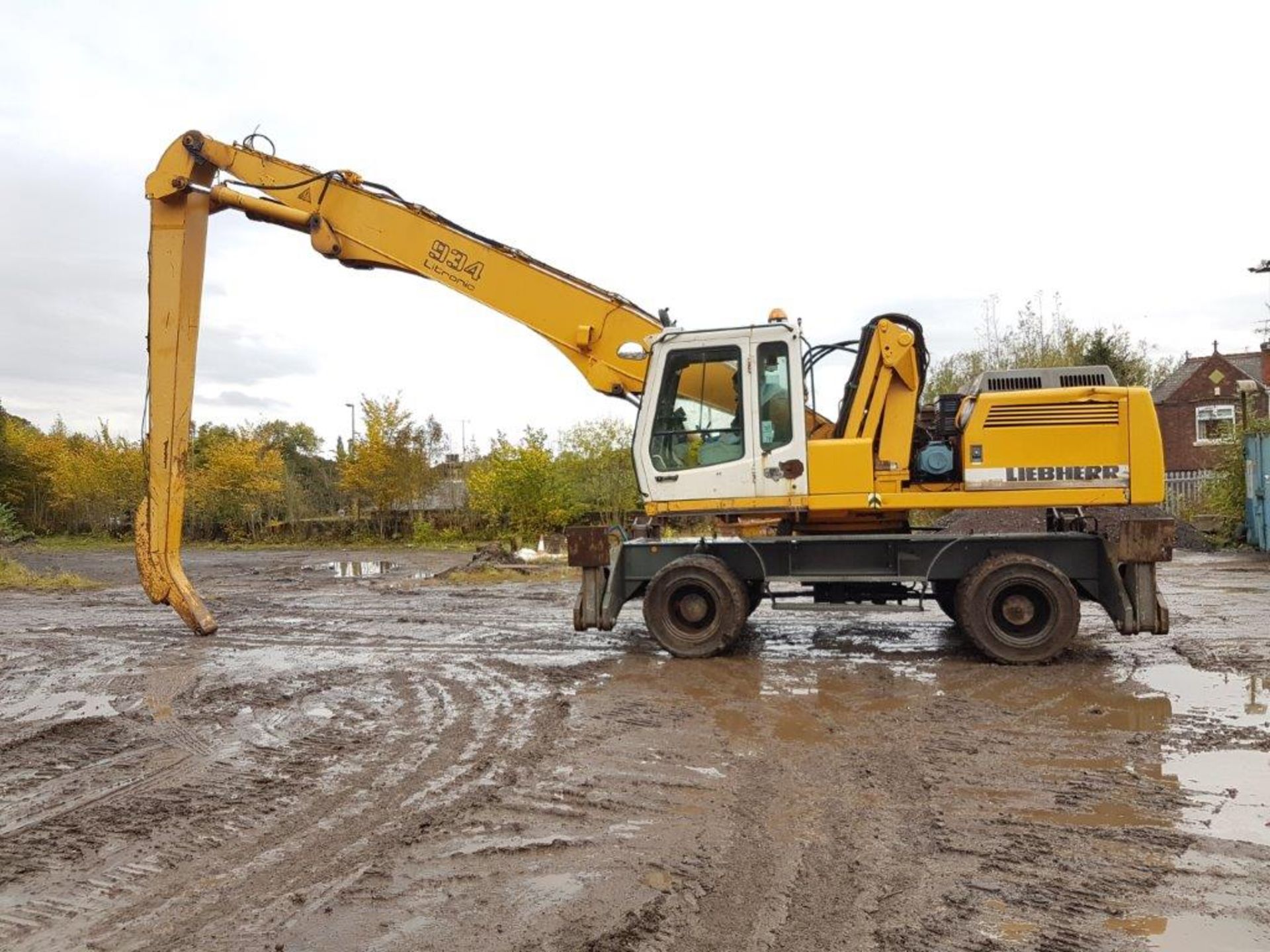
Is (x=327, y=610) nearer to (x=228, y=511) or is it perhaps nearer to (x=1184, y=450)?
(x=228, y=511)

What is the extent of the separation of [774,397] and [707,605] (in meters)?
2.06

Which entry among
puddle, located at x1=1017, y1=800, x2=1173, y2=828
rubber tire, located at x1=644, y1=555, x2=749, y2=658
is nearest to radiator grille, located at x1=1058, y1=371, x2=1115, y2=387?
rubber tire, located at x1=644, y1=555, x2=749, y2=658

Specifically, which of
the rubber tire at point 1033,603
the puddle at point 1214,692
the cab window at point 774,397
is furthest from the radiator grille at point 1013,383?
the puddle at point 1214,692

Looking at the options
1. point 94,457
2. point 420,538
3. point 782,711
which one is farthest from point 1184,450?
point 94,457

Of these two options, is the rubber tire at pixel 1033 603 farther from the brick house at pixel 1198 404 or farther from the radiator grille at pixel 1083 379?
the brick house at pixel 1198 404

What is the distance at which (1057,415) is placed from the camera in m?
7.55

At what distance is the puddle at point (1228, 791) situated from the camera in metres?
3.89

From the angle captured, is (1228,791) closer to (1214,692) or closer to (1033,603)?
(1214,692)

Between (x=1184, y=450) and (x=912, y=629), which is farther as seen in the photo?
(x=1184, y=450)

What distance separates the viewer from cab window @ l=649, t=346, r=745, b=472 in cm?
805

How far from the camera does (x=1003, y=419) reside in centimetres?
763

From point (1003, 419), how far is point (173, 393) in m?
8.58

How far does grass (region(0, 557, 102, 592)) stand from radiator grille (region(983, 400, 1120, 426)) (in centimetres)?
1700

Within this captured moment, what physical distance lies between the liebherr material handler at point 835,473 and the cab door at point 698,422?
0.05ft
